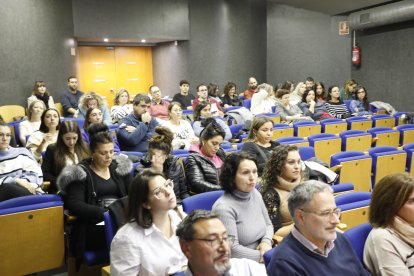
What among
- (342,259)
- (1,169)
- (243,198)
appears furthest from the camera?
Answer: (1,169)

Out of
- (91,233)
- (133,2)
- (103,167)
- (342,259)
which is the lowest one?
(91,233)

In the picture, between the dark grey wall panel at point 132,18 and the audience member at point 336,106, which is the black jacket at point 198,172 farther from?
the dark grey wall panel at point 132,18

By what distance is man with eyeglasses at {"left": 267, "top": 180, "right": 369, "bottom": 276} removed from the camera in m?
1.99

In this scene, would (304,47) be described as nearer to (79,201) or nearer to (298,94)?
(298,94)

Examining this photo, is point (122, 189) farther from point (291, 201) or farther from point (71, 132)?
point (291, 201)

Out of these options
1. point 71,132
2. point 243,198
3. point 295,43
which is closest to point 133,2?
point 295,43

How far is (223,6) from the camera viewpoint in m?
12.3

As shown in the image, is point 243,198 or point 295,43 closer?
point 243,198

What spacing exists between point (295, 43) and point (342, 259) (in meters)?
11.5

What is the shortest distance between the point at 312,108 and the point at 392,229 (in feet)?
22.0

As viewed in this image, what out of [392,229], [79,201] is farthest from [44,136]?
[392,229]

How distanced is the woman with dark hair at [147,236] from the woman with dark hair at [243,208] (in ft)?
1.43

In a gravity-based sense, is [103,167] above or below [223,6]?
below

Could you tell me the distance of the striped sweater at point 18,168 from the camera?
13.0ft
